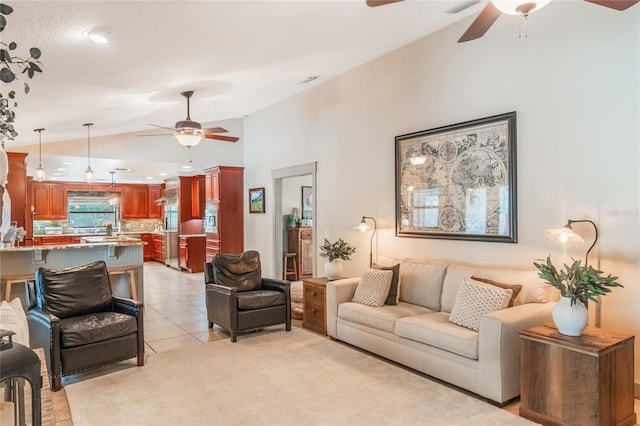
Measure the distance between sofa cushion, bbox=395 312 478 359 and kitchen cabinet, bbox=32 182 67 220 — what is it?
11.5 metres

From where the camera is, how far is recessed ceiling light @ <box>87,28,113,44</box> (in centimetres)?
286

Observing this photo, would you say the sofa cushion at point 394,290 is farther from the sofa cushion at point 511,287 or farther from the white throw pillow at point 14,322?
the white throw pillow at point 14,322

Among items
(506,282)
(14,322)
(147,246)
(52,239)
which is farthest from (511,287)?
(52,239)

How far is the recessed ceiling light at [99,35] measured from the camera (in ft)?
9.39

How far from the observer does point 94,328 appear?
11.3ft

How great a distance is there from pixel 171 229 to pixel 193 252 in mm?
1423

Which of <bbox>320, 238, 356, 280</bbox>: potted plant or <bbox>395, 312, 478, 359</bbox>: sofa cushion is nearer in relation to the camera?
<bbox>395, 312, 478, 359</bbox>: sofa cushion

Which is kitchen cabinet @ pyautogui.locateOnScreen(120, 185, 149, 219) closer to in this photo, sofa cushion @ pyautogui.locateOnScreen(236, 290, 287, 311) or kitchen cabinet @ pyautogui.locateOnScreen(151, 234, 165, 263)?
kitchen cabinet @ pyautogui.locateOnScreen(151, 234, 165, 263)

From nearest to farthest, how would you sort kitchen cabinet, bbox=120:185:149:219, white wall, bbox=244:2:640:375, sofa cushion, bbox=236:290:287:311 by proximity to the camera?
white wall, bbox=244:2:640:375, sofa cushion, bbox=236:290:287:311, kitchen cabinet, bbox=120:185:149:219

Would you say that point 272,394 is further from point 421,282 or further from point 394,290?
point 421,282

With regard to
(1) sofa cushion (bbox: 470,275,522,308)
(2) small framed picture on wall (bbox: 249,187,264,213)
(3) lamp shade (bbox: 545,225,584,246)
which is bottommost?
(1) sofa cushion (bbox: 470,275,522,308)

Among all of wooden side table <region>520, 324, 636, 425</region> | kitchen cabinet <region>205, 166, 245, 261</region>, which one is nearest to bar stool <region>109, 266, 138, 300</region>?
kitchen cabinet <region>205, 166, 245, 261</region>

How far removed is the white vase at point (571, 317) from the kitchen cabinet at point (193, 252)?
26.9ft

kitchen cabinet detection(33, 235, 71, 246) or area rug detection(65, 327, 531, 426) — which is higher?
kitchen cabinet detection(33, 235, 71, 246)
